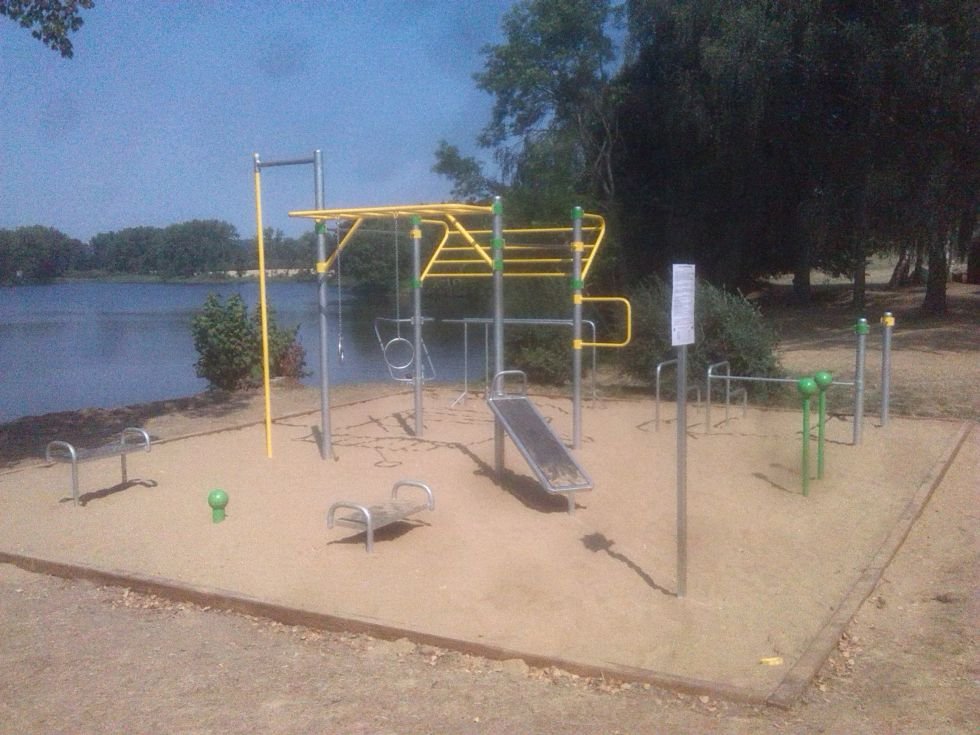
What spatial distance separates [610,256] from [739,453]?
14.1 meters

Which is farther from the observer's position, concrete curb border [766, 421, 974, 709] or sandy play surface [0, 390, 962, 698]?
sandy play surface [0, 390, 962, 698]

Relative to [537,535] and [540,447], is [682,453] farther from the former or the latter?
[540,447]

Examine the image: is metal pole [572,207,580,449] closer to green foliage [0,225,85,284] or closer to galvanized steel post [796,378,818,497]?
galvanized steel post [796,378,818,497]

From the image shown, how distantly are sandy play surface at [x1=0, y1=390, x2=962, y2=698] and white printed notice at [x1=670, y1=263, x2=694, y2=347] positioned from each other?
1.46 meters

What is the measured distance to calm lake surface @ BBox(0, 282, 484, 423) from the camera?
55.5 ft

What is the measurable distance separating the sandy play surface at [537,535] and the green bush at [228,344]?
4.99m

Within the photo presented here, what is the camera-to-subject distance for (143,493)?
8164 millimetres

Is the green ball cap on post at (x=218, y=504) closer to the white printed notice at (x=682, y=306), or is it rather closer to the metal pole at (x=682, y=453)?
the metal pole at (x=682, y=453)

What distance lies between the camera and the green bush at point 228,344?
15516mm

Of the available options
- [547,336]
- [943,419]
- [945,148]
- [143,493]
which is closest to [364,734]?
[143,493]

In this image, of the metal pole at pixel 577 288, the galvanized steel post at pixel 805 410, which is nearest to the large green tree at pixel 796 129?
the metal pole at pixel 577 288

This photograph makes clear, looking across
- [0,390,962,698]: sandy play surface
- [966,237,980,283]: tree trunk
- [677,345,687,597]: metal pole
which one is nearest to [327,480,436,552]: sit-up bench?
[0,390,962,698]: sandy play surface

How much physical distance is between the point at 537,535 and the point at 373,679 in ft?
7.53

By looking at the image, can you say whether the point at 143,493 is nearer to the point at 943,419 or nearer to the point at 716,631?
the point at 716,631
